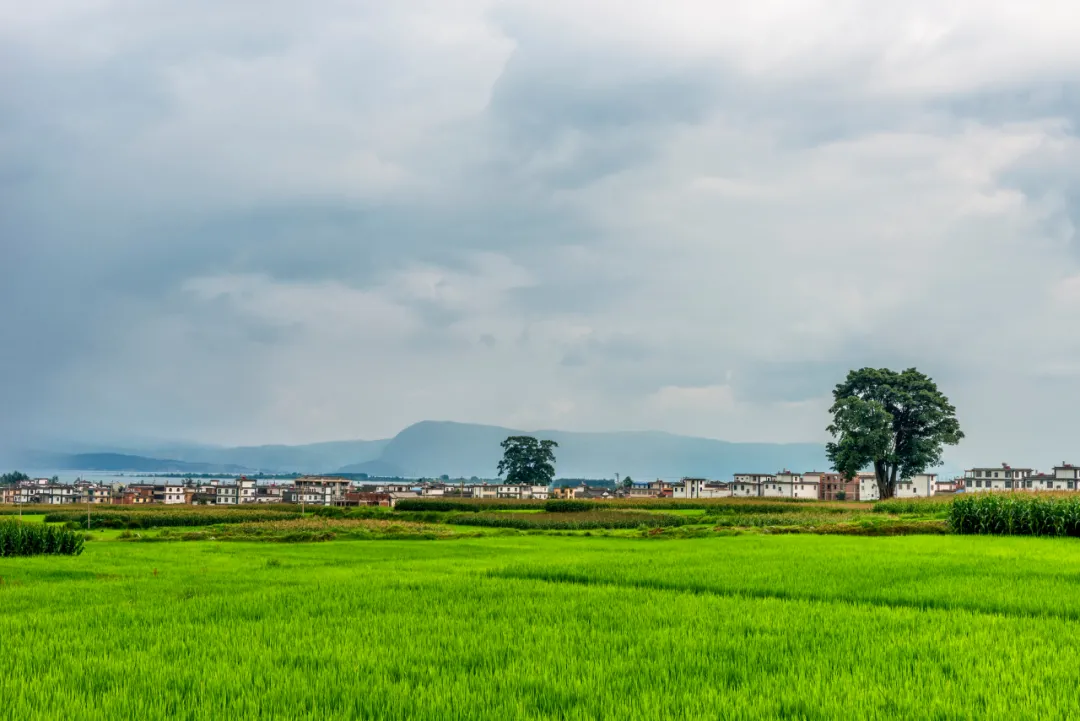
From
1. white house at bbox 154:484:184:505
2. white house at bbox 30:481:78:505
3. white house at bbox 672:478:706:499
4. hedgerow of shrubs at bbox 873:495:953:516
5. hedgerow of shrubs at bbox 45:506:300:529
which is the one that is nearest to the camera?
hedgerow of shrubs at bbox 873:495:953:516

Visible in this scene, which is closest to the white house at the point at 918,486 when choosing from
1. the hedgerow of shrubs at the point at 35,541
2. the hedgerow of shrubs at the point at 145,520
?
the hedgerow of shrubs at the point at 145,520

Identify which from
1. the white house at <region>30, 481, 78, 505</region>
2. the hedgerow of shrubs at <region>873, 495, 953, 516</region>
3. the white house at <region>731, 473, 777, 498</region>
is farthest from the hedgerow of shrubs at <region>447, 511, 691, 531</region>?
the white house at <region>30, 481, 78, 505</region>

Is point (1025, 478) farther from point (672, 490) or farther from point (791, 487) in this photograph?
point (672, 490)

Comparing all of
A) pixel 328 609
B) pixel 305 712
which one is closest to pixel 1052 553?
pixel 328 609

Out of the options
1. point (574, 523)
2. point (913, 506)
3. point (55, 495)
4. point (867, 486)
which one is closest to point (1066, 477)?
point (867, 486)

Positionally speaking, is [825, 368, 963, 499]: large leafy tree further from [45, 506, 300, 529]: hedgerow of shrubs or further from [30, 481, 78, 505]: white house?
[30, 481, 78, 505]: white house

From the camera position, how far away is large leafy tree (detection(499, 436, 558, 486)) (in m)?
153

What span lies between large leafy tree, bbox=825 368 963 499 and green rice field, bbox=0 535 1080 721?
63.1 m

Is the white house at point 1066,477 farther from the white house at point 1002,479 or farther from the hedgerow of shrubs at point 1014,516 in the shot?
the hedgerow of shrubs at point 1014,516

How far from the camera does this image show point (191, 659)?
8.40 metres

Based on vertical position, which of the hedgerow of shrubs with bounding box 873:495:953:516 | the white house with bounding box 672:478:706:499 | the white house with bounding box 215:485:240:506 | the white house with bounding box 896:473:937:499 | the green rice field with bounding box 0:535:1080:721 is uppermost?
the green rice field with bounding box 0:535:1080:721

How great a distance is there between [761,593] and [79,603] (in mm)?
11436

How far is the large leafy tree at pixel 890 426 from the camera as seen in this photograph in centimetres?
7712

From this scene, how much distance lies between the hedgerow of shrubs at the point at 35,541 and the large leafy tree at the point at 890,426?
66.5m
